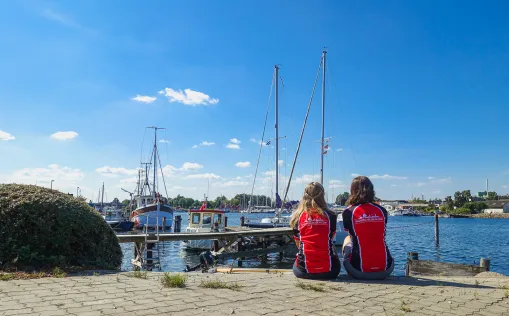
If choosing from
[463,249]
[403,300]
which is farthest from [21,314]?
[463,249]

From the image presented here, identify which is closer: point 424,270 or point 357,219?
point 357,219

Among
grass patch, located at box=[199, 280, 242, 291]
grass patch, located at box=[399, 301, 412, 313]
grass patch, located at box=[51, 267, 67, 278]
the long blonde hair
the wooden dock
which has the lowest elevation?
the wooden dock

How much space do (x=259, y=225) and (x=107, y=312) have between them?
33.0m

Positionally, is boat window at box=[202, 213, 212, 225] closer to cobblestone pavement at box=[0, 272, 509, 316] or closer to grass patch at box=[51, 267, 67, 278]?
grass patch at box=[51, 267, 67, 278]

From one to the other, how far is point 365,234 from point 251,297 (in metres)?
2.25

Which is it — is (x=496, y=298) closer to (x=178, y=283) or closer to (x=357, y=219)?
(x=357, y=219)

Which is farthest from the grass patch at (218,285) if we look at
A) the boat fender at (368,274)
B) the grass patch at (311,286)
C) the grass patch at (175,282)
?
the boat fender at (368,274)

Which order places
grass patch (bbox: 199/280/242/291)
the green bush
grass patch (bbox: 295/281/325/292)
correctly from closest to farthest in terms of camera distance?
grass patch (bbox: 295/281/325/292) < grass patch (bbox: 199/280/242/291) < the green bush

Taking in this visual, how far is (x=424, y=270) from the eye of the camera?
546 inches

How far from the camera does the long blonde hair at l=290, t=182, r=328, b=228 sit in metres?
6.54

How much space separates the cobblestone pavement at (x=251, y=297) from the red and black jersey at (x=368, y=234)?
1.11 ft

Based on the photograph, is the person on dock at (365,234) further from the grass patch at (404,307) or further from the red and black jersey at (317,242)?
the grass patch at (404,307)


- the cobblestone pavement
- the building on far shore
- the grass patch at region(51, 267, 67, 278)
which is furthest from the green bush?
the building on far shore

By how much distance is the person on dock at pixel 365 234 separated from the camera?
250 inches
